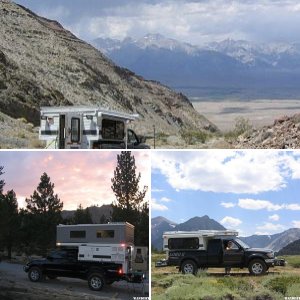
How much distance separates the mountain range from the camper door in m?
6.29

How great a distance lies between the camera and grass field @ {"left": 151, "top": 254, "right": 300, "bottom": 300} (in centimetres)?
1109

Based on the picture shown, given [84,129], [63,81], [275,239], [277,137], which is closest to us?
[275,239]

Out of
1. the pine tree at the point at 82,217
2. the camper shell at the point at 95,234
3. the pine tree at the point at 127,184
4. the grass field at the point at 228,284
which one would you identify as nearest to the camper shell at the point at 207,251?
the grass field at the point at 228,284

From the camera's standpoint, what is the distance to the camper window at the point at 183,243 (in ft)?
38.5

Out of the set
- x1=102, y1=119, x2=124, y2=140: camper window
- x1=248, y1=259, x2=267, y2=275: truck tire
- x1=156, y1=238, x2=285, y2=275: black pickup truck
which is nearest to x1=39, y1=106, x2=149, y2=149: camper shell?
x1=102, y1=119, x2=124, y2=140: camper window

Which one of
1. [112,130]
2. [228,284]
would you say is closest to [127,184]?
[228,284]

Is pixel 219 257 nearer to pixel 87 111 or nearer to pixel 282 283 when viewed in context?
pixel 282 283

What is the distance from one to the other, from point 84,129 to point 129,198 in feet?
20.4

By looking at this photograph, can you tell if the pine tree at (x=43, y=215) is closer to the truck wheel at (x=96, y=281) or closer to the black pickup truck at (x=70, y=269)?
the black pickup truck at (x=70, y=269)

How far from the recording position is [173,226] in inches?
460

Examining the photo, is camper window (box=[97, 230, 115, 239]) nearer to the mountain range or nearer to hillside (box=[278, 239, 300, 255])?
the mountain range

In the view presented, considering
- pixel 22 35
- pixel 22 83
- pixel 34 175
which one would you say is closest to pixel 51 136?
pixel 34 175

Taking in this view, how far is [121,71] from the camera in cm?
8462

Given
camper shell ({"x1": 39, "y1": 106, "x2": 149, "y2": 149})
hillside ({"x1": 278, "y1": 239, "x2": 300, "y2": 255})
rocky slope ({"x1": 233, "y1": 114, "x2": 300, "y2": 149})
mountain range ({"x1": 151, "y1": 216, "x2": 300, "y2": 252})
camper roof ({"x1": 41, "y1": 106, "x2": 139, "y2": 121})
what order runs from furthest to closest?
rocky slope ({"x1": 233, "y1": 114, "x2": 300, "y2": 149}), camper roof ({"x1": 41, "y1": 106, "x2": 139, "y2": 121}), camper shell ({"x1": 39, "y1": 106, "x2": 149, "y2": 149}), mountain range ({"x1": 151, "y1": 216, "x2": 300, "y2": 252}), hillside ({"x1": 278, "y1": 239, "x2": 300, "y2": 255})
